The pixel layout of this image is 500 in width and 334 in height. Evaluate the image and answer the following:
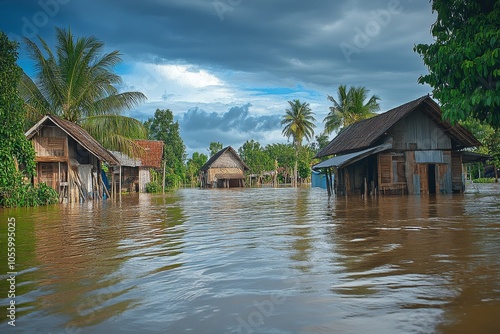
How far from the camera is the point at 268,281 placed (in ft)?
12.8

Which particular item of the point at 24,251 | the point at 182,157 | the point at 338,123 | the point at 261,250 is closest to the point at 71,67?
the point at 24,251

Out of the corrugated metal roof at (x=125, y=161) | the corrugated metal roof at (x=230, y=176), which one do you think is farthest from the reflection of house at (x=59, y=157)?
the corrugated metal roof at (x=230, y=176)

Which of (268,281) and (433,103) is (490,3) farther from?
(433,103)

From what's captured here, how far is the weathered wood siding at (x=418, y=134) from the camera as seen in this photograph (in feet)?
68.8

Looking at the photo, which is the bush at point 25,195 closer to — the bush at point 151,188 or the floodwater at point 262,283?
the floodwater at point 262,283

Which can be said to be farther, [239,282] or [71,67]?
[71,67]

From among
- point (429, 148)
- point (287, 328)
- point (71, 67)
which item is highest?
point (71, 67)

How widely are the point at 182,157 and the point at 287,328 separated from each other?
54.1 meters

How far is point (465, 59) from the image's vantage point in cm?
852

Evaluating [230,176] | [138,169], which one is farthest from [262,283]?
[230,176]

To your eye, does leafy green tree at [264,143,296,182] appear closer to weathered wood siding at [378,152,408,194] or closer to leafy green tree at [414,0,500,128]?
weathered wood siding at [378,152,408,194]

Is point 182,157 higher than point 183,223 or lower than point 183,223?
higher

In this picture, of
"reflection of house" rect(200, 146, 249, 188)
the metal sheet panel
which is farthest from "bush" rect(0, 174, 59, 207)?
"reflection of house" rect(200, 146, 249, 188)

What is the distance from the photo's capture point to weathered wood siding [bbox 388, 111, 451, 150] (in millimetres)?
20969
